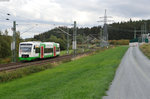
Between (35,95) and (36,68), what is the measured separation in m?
13.7

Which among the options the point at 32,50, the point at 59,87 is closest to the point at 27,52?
the point at 32,50

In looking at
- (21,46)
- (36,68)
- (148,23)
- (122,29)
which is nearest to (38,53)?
(21,46)

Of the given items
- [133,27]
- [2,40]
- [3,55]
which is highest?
[133,27]

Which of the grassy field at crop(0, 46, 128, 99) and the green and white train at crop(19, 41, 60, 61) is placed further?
the green and white train at crop(19, 41, 60, 61)

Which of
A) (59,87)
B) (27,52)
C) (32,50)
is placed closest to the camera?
(59,87)

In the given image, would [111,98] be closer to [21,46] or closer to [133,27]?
[21,46]

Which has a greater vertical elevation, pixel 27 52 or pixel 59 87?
pixel 27 52

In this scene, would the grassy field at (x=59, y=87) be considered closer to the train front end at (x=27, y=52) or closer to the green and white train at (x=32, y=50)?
the train front end at (x=27, y=52)

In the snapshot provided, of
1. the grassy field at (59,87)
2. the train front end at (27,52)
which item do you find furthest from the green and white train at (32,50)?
the grassy field at (59,87)

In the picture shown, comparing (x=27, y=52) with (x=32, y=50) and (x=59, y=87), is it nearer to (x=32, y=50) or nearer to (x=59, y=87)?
(x=32, y=50)

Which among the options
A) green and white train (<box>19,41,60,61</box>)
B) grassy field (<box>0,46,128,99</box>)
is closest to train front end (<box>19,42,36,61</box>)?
green and white train (<box>19,41,60,61</box>)

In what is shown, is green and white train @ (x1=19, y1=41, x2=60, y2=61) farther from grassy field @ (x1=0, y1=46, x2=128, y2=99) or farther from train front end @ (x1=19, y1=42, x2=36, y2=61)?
grassy field @ (x1=0, y1=46, x2=128, y2=99)

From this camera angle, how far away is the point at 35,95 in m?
10.4

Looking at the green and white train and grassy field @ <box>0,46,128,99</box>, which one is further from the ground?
the green and white train
